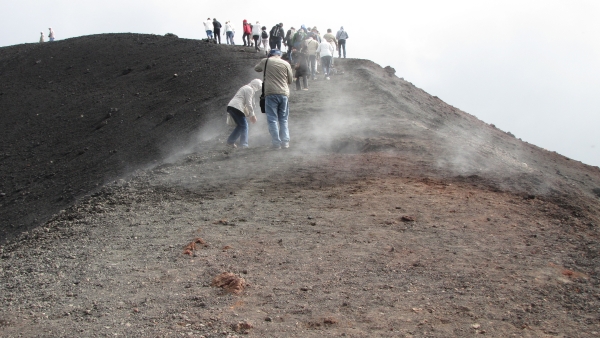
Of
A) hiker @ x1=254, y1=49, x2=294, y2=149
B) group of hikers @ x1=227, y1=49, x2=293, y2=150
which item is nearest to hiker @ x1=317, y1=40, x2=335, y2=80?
group of hikers @ x1=227, y1=49, x2=293, y2=150

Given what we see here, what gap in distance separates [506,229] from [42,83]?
24215 mm

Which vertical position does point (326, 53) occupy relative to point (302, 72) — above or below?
above

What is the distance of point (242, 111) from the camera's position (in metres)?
10.6

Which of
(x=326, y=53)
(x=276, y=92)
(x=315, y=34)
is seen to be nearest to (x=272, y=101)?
(x=276, y=92)

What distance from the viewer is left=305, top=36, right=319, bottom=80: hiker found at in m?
17.7

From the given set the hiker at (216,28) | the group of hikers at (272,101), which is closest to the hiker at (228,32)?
the hiker at (216,28)

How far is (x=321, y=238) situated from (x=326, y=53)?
38.9 feet

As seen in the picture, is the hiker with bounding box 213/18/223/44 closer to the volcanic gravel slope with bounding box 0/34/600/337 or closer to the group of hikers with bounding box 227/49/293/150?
the volcanic gravel slope with bounding box 0/34/600/337

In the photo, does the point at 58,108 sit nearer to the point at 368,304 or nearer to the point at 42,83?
the point at 42,83

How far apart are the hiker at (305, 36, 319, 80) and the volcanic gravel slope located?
359 centimetres

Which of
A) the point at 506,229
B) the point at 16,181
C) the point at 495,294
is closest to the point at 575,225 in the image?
the point at 506,229

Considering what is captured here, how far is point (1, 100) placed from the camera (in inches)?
997

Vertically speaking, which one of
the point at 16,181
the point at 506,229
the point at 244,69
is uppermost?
the point at 244,69

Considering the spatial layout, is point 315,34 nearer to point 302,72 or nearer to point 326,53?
point 326,53
